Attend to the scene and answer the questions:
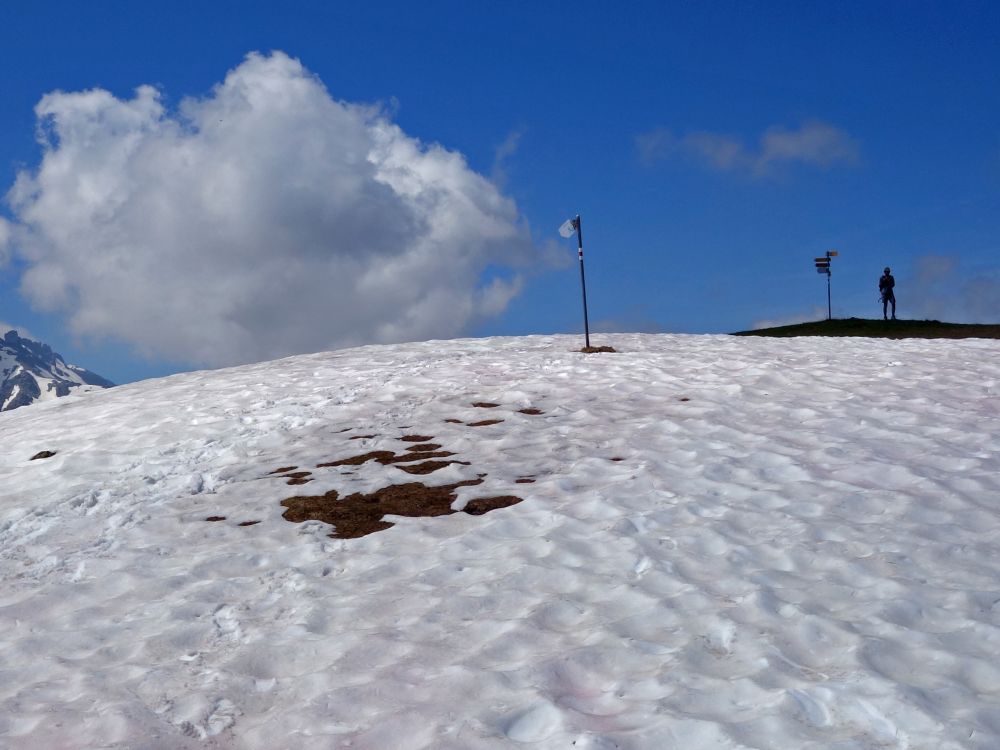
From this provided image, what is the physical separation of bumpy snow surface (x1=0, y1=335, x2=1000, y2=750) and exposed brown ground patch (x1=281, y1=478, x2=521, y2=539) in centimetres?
26

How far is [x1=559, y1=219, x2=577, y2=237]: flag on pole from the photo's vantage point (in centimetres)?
2341

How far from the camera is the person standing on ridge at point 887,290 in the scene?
4544 cm

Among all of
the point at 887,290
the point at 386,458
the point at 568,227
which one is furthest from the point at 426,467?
the point at 887,290

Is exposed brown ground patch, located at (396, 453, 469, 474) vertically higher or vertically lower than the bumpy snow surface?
higher

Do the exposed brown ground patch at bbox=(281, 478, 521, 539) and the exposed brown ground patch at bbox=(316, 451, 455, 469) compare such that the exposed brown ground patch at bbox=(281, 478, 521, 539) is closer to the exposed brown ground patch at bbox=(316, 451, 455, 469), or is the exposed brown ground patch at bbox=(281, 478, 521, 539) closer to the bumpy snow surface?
the bumpy snow surface

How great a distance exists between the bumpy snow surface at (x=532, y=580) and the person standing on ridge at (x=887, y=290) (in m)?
A: 29.7

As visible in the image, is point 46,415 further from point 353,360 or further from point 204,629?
point 204,629

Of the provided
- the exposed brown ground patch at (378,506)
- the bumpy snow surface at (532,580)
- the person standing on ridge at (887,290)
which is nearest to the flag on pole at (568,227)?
the bumpy snow surface at (532,580)

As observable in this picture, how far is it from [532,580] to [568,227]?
52.6 feet

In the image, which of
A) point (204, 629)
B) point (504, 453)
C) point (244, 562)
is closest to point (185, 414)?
point (504, 453)

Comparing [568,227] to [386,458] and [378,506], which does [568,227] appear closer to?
[386,458]

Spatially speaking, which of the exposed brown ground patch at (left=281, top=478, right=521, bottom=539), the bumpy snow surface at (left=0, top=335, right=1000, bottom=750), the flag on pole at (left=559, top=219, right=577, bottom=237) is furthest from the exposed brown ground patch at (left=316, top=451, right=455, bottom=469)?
the flag on pole at (left=559, top=219, right=577, bottom=237)

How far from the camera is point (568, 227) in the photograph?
77.1 feet

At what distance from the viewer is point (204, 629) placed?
26.9 ft
